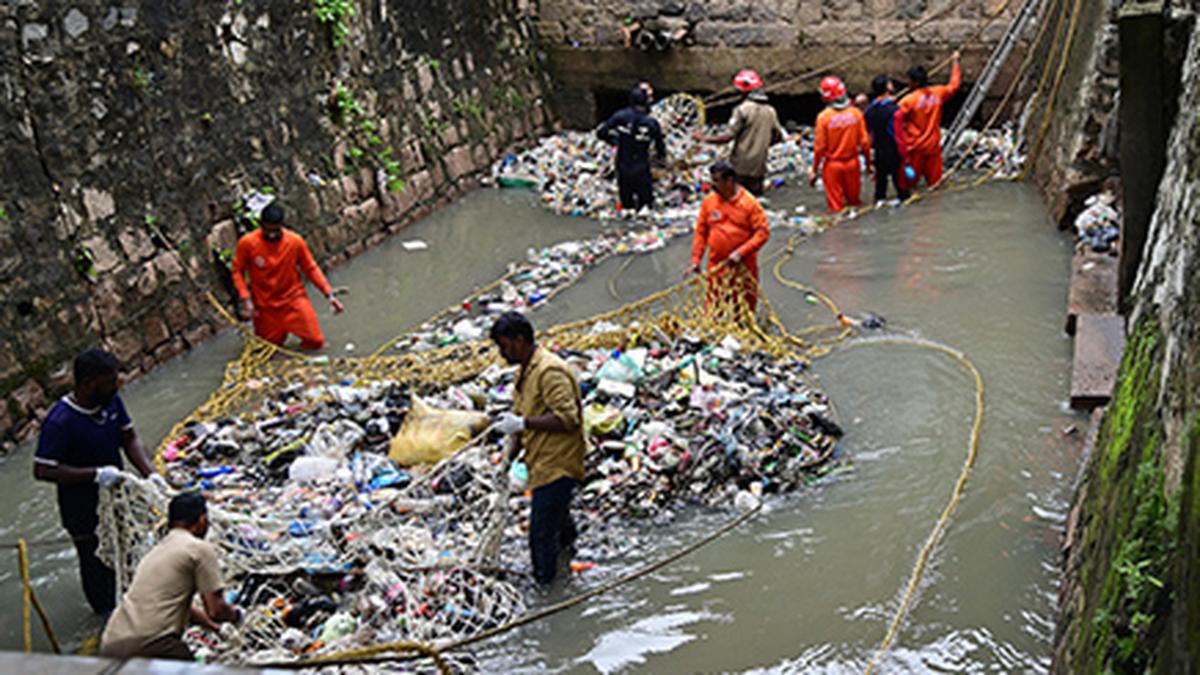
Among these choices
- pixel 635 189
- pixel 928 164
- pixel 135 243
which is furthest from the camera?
pixel 635 189

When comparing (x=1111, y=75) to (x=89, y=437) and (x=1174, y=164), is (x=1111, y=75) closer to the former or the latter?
(x=1174, y=164)

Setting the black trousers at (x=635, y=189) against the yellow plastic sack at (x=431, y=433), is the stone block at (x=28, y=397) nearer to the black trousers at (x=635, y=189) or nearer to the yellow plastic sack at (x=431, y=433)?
the yellow plastic sack at (x=431, y=433)

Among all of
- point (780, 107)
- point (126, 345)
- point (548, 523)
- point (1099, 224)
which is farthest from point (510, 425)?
point (780, 107)

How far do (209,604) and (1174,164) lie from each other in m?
4.42

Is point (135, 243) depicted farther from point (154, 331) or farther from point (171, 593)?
point (171, 593)

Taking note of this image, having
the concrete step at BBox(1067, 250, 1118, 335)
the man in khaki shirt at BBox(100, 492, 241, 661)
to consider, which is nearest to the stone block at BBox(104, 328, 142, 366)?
the man in khaki shirt at BBox(100, 492, 241, 661)

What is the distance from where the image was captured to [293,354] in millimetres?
8047

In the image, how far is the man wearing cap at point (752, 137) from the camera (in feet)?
36.5

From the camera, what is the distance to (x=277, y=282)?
8.17 meters

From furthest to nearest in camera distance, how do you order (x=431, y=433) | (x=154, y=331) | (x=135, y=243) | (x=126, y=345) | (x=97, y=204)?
(x=154, y=331) < (x=135, y=243) < (x=126, y=345) < (x=97, y=204) < (x=431, y=433)

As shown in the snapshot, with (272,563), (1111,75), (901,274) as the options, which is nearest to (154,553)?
(272,563)

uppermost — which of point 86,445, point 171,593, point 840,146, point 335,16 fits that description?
point 335,16

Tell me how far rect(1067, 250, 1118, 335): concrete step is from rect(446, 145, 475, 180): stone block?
7002 millimetres

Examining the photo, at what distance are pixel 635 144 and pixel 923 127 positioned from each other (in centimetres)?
286
